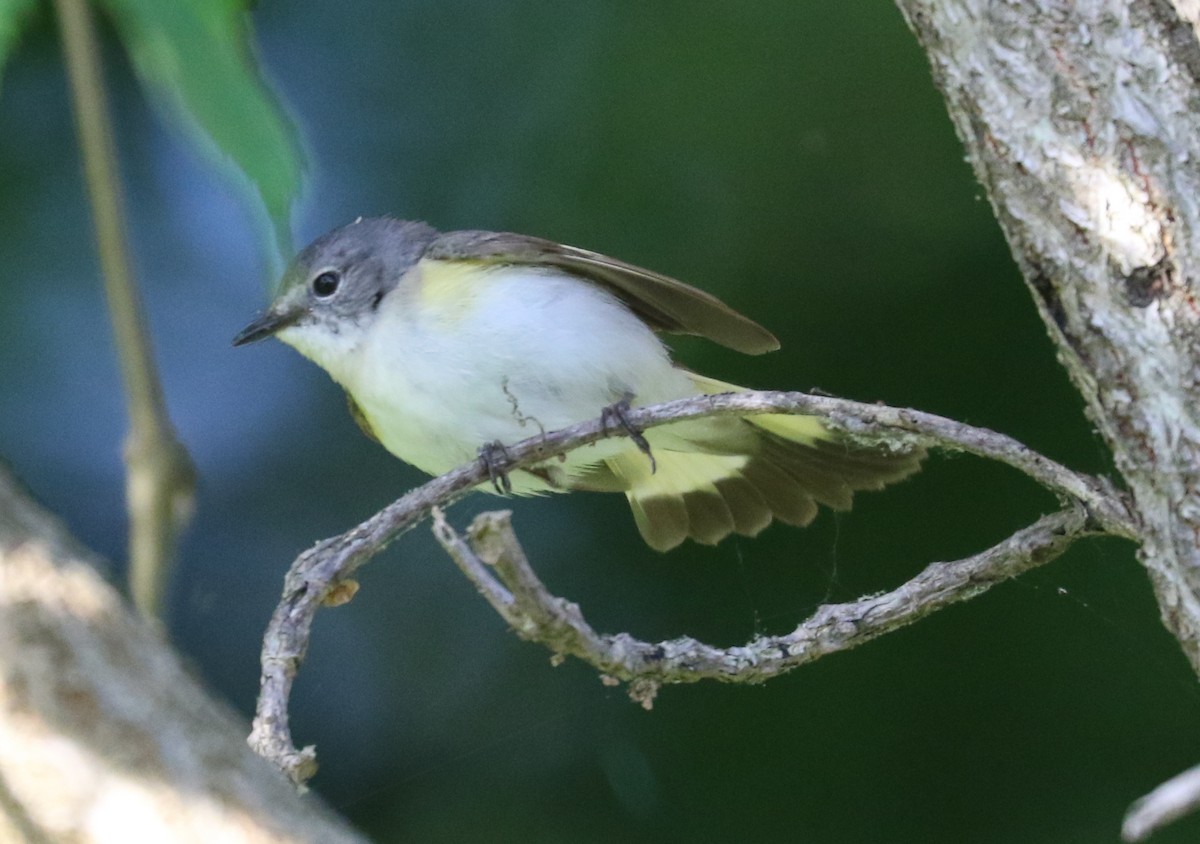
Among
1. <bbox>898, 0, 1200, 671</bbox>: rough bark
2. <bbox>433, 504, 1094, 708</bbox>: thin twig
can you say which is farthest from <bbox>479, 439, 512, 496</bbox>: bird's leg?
<bbox>898, 0, 1200, 671</bbox>: rough bark

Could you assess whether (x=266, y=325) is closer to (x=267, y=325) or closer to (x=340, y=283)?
(x=267, y=325)

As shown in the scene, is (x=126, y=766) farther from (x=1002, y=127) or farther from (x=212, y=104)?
(x=1002, y=127)

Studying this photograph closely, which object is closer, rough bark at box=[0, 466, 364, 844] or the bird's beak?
rough bark at box=[0, 466, 364, 844]

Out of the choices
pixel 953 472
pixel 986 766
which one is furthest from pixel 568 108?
pixel 986 766

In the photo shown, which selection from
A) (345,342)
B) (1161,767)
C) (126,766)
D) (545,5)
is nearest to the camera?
(126,766)

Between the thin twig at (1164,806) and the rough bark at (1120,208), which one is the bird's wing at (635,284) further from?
the thin twig at (1164,806)

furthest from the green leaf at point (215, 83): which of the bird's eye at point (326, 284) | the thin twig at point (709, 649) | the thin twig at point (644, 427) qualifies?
the bird's eye at point (326, 284)

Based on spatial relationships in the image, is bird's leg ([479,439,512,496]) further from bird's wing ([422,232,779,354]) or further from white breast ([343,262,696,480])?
bird's wing ([422,232,779,354])
